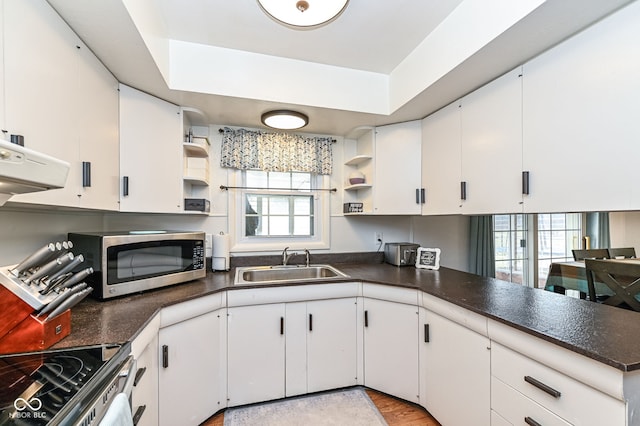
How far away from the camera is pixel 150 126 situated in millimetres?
1889

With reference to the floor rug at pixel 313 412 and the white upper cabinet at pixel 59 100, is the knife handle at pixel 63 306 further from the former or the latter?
the floor rug at pixel 313 412

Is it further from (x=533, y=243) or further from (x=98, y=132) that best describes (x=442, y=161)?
(x=98, y=132)

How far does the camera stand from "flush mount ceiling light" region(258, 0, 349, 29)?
4.20 ft

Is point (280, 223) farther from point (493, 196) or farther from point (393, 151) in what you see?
point (493, 196)

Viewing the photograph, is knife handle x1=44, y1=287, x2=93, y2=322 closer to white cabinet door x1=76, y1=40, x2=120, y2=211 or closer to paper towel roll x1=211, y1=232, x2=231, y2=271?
white cabinet door x1=76, y1=40, x2=120, y2=211

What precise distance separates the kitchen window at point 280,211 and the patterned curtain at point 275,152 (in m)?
0.11

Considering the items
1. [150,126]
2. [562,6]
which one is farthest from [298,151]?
[562,6]

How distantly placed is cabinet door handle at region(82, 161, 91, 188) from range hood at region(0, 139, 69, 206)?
0.48 metres

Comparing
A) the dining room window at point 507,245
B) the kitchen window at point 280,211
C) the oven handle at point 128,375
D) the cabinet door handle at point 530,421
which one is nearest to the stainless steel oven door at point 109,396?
the oven handle at point 128,375

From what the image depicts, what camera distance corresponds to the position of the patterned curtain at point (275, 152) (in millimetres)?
2475

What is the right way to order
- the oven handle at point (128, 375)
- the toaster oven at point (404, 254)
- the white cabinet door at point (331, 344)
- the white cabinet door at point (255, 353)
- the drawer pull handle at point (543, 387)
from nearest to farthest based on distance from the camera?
1. the oven handle at point (128, 375)
2. the drawer pull handle at point (543, 387)
3. the white cabinet door at point (255, 353)
4. the white cabinet door at point (331, 344)
5. the toaster oven at point (404, 254)

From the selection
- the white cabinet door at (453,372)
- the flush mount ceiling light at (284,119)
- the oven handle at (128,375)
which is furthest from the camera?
the flush mount ceiling light at (284,119)

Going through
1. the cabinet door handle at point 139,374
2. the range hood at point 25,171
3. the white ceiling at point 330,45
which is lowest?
the cabinet door handle at point 139,374

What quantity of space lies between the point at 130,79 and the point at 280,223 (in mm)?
1545
